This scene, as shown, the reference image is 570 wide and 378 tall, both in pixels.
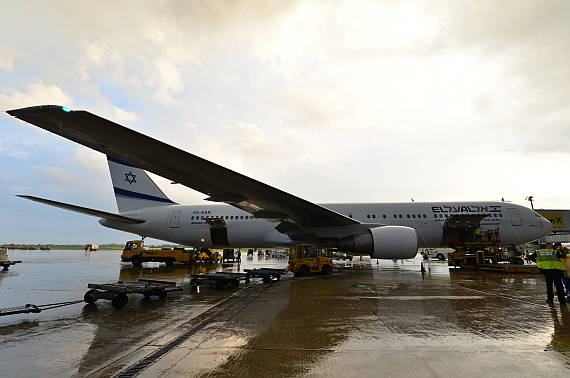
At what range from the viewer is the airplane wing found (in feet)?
22.3

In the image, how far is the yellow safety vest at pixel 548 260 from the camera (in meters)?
6.62

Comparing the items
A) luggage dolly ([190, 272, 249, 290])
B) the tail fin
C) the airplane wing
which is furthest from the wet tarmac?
the tail fin

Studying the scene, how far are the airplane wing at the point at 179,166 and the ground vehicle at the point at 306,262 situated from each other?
1346 mm

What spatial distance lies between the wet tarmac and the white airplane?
4.11 meters

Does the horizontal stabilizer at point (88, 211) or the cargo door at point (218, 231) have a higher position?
the horizontal stabilizer at point (88, 211)

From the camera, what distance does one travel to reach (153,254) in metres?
21.2

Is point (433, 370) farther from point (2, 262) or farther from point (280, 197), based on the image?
point (2, 262)

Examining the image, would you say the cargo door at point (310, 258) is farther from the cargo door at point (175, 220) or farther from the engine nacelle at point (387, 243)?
the cargo door at point (175, 220)

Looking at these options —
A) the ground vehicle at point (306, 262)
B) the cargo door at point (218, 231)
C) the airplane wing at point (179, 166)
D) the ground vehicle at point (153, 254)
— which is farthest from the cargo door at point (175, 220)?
the ground vehicle at point (306, 262)

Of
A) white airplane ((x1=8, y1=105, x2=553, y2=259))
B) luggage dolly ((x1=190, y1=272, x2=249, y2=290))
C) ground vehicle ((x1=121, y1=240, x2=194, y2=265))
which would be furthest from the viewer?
ground vehicle ((x1=121, y1=240, x2=194, y2=265))

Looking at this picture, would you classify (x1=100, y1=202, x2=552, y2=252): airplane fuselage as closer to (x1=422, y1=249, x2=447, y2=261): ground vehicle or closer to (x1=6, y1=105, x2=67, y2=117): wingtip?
(x1=6, y1=105, x2=67, y2=117): wingtip

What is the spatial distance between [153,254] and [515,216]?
23.1 m

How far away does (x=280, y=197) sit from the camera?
1107 cm

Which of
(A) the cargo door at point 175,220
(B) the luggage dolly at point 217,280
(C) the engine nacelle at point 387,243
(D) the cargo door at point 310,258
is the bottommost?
(B) the luggage dolly at point 217,280
